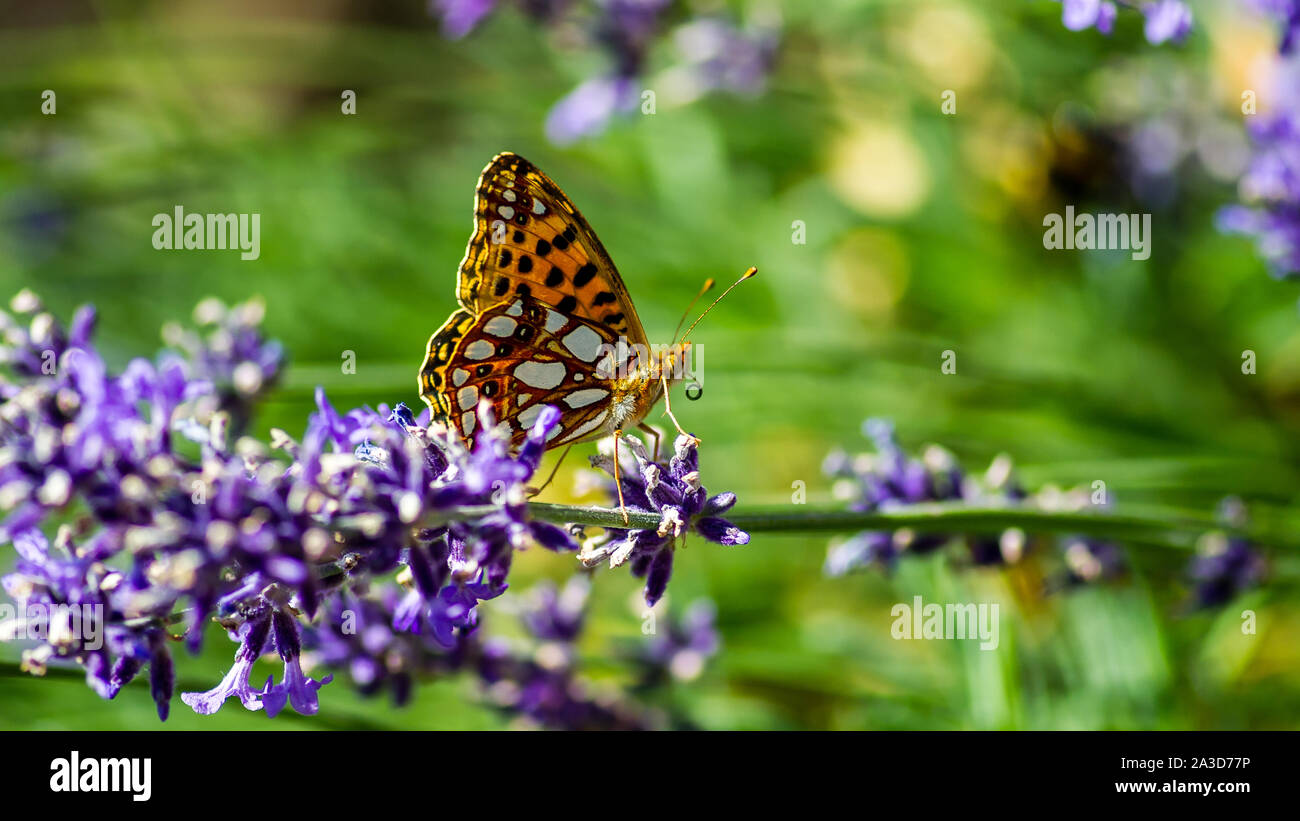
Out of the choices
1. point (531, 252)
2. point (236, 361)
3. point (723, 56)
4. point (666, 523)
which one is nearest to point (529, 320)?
point (531, 252)

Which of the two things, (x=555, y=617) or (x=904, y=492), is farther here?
(x=555, y=617)

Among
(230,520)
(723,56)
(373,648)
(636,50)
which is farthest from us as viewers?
(723,56)

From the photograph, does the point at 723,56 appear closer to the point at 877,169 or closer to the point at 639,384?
the point at 877,169

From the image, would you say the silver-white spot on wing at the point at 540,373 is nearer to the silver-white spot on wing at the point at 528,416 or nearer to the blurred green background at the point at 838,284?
the silver-white spot on wing at the point at 528,416

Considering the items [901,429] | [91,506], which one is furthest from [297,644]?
[901,429]

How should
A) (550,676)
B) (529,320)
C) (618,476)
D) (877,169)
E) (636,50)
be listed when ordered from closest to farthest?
(618,476), (529,320), (550,676), (636,50), (877,169)

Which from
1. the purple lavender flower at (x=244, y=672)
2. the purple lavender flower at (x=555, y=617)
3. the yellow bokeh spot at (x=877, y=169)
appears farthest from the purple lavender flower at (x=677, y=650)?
the yellow bokeh spot at (x=877, y=169)

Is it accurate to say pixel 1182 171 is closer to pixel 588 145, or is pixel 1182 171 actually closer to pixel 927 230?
pixel 927 230

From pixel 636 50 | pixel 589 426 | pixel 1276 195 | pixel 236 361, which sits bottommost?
pixel 589 426
